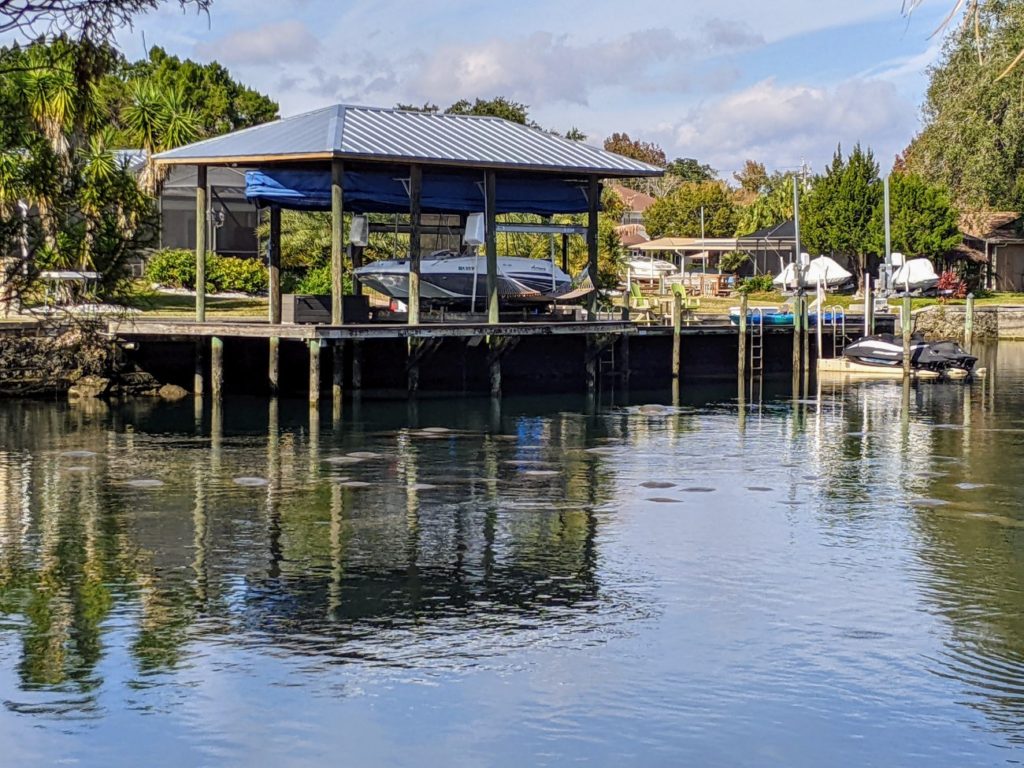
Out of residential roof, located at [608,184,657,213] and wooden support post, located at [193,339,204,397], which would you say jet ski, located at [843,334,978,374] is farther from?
residential roof, located at [608,184,657,213]

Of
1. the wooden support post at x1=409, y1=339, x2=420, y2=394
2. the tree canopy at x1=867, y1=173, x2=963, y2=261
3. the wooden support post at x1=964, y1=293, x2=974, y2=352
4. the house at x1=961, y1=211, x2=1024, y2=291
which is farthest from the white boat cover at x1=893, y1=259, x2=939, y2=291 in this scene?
the wooden support post at x1=409, y1=339, x2=420, y2=394

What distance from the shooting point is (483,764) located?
39.7 feet

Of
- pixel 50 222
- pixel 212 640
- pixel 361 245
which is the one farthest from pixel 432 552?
pixel 361 245

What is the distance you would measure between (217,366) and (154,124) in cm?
1420

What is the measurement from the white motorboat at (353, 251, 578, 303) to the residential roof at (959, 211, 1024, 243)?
41.1 metres

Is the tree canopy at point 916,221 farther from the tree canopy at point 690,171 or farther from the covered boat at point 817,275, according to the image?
the tree canopy at point 690,171

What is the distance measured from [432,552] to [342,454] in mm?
9492

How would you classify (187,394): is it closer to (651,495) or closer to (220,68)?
(651,495)

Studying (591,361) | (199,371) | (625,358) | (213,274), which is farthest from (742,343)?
(213,274)

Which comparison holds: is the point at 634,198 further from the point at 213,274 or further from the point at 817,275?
the point at 213,274

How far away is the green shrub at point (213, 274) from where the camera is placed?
53.6m

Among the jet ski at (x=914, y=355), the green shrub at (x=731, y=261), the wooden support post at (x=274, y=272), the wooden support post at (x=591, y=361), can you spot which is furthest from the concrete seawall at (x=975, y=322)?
the wooden support post at (x=274, y=272)

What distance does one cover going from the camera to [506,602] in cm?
1711

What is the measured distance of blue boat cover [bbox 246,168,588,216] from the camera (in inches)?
1448
